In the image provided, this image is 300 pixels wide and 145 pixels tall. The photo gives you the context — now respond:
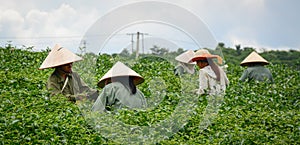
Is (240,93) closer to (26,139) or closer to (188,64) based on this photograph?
(188,64)

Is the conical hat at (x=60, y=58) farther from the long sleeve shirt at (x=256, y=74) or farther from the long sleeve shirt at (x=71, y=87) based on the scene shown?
the long sleeve shirt at (x=256, y=74)

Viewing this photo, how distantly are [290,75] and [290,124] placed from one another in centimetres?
893

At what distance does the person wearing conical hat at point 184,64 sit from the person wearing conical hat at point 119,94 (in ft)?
10.4

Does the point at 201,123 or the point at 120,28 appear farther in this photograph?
the point at 120,28

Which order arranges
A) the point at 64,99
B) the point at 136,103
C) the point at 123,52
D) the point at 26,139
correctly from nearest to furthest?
the point at 26,139
the point at 136,103
the point at 64,99
the point at 123,52

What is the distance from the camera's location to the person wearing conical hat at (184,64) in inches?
473

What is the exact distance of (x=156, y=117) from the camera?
815 cm

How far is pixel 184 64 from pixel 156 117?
15.4ft

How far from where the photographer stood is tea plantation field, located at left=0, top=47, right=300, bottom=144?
23.9 ft

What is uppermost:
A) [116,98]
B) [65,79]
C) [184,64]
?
[184,64]

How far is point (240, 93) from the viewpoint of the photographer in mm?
12227

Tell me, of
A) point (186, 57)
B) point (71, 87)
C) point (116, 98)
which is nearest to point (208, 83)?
point (186, 57)

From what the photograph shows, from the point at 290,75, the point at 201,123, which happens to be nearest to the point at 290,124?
the point at 201,123

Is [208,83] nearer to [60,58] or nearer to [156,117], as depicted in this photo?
[60,58]
